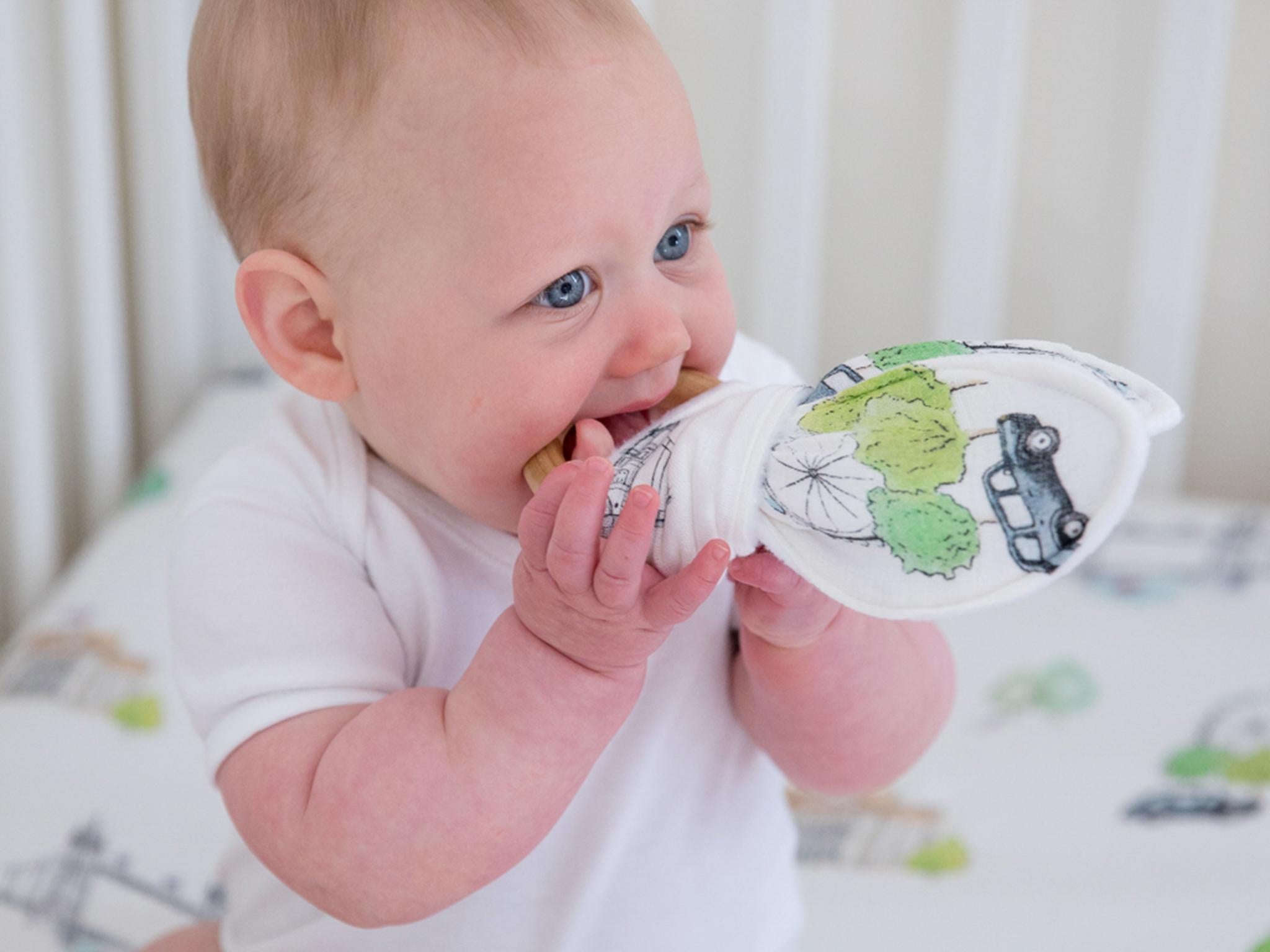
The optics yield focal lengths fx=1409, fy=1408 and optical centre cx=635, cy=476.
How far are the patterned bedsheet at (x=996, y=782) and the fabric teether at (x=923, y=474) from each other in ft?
1.61

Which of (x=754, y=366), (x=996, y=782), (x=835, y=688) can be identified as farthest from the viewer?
(x=996, y=782)

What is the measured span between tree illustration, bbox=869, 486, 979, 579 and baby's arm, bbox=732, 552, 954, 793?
115 mm

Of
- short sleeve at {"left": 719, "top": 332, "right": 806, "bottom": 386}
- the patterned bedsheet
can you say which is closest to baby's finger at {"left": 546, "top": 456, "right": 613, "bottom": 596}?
short sleeve at {"left": 719, "top": 332, "right": 806, "bottom": 386}

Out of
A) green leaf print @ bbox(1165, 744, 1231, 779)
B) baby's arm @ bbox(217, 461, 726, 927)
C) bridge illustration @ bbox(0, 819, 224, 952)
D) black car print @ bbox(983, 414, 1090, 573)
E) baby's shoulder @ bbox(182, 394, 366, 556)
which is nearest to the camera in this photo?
black car print @ bbox(983, 414, 1090, 573)

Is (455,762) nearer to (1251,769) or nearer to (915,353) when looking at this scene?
(915,353)

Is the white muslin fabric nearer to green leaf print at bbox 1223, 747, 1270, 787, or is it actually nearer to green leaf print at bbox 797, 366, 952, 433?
green leaf print at bbox 797, 366, 952, 433

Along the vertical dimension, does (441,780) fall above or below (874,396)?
below

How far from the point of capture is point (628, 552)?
0.47 meters

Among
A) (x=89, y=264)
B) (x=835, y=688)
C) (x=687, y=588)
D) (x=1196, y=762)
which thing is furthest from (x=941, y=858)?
(x=89, y=264)

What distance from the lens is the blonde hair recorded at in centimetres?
56

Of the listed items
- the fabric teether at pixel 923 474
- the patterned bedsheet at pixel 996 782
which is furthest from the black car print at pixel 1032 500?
the patterned bedsheet at pixel 996 782

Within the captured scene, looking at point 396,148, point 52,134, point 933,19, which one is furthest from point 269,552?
point 933,19

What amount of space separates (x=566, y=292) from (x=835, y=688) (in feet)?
0.74

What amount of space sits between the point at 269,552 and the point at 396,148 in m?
0.19
